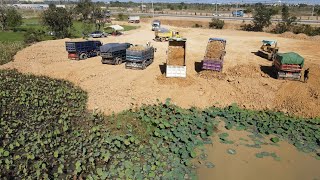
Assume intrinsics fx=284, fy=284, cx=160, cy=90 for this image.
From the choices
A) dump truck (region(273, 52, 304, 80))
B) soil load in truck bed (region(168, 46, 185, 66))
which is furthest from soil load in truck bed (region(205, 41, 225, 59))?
dump truck (region(273, 52, 304, 80))

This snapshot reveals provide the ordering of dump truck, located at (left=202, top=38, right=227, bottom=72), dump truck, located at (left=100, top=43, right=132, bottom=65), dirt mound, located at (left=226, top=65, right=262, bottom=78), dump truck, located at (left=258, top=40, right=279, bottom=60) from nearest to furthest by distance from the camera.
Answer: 1. dump truck, located at (left=202, top=38, right=227, bottom=72)
2. dirt mound, located at (left=226, top=65, right=262, bottom=78)
3. dump truck, located at (left=100, top=43, right=132, bottom=65)
4. dump truck, located at (left=258, top=40, right=279, bottom=60)

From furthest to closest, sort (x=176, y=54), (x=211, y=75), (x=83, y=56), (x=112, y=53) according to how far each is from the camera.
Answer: (x=83, y=56)
(x=112, y=53)
(x=176, y=54)
(x=211, y=75)

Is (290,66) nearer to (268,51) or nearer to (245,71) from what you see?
(245,71)

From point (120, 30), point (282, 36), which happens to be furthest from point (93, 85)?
point (282, 36)

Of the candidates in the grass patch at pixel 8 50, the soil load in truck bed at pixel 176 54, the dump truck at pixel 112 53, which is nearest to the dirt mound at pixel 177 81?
the soil load in truck bed at pixel 176 54

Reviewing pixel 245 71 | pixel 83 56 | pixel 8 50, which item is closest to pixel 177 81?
pixel 245 71

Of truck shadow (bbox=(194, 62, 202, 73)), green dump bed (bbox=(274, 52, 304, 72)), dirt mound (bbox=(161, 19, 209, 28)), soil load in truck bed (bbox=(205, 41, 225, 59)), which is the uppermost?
dirt mound (bbox=(161, 19, 209, 28))

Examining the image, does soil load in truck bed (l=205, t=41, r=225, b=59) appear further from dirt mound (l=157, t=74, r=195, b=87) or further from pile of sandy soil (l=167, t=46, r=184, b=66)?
dirt mound (l=157, t=74, r=195, b=87)

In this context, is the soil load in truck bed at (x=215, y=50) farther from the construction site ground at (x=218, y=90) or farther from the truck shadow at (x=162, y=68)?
the truck shadow at (x=162, y=68)
